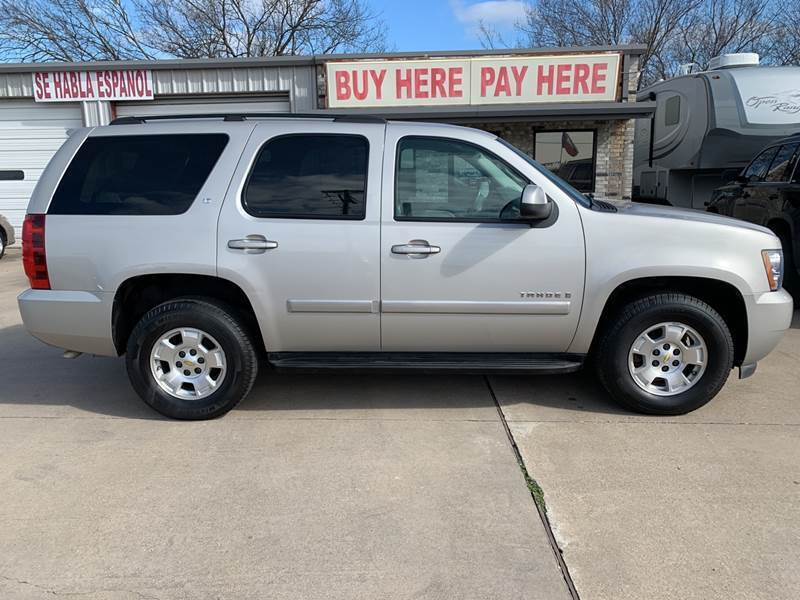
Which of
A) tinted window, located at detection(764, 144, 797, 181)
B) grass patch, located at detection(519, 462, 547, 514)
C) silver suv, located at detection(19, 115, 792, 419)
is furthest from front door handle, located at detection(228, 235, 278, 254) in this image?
tinted window, located at detection(764, 144, 797, 181)

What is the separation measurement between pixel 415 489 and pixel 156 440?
170 cm

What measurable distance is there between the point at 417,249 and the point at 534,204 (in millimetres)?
754

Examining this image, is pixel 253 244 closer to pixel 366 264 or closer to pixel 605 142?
pixel 366 264

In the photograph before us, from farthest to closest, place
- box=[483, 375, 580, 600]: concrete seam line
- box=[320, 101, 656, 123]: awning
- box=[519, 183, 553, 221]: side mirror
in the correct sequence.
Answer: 1. box=[320, 101, 656, 123]: awning
2. box=[519, 183, 553, 221]: side mirror
3. box=[483, 375, 580, 600]: concrete seam line

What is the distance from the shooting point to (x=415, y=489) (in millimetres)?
3182

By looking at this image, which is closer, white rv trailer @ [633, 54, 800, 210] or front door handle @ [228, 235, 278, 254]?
→ front door handle @ [228, 235, 278, 254]

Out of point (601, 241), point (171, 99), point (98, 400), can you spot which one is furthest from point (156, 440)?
Result: point (171, 99)

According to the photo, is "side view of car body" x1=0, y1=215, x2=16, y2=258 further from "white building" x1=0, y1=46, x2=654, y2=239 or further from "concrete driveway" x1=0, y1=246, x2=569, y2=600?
"concrete driveway" x1=0, y1=246, x2=569, y2=600

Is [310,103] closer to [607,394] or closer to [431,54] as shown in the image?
[431,54]

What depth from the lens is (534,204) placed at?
3.64m

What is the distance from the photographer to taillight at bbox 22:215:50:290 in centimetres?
389

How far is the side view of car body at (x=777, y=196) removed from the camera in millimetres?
6527

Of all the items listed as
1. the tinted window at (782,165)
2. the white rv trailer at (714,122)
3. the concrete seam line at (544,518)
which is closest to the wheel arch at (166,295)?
the concrete seam line at (544,518)

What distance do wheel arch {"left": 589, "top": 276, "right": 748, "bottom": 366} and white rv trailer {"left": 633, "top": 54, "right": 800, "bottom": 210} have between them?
6.71m
